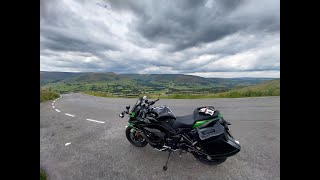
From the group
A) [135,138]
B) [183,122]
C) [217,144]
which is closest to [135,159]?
[135,138]

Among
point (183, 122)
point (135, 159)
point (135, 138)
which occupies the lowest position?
point (135, 159)

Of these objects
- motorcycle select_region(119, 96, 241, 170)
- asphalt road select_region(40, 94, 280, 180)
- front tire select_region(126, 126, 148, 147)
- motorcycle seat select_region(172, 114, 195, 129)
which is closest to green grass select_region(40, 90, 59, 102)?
asphalt road select_region(40, 94, 280, 180)

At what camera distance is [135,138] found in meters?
4.12

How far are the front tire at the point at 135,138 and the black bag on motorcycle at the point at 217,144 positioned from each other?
176 cm

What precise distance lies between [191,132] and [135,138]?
180 cm

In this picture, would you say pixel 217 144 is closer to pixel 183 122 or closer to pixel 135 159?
pixel 183 122

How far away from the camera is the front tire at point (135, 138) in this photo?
4.01 m

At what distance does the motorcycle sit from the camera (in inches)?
110

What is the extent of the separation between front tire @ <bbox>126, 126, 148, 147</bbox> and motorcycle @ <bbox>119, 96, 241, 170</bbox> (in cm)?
39

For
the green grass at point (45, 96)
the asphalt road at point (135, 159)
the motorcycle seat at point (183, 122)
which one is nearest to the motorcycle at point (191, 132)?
the motorcycle seat at point (183, 122)

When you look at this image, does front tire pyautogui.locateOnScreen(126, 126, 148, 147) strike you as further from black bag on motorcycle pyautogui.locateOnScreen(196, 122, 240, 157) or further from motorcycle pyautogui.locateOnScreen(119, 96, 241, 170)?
black bag on motorcycle pyautogui.locateOnScreen(196, 122, 240, 157)
